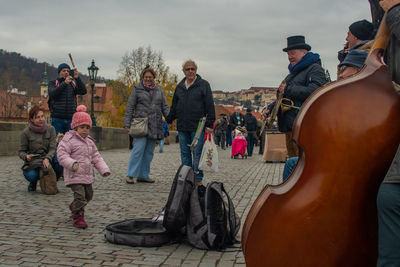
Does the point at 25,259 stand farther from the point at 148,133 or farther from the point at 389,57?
the point at 148,133

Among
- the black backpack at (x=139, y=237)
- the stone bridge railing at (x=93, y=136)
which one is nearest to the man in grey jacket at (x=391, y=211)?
the black backpack at (x=139, y=237)

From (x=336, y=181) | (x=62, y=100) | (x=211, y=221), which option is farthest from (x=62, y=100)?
(x=336, y=181)

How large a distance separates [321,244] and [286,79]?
3230 mm

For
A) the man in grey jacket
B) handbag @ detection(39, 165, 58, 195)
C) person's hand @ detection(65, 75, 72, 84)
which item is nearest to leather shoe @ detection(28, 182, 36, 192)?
handbag @ detection(39, 165, 58, 195)

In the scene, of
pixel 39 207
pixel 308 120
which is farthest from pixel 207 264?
pixel 39 207

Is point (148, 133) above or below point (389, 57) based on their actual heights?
below

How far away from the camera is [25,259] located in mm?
3619

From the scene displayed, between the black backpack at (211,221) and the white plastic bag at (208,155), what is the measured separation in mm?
3431

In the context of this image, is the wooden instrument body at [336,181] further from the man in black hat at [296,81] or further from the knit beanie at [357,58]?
the man in black hat at [296,81]

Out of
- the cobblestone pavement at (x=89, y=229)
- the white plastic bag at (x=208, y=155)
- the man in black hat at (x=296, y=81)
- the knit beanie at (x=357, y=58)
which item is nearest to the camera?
the knit beanie at (x=357, y=58)

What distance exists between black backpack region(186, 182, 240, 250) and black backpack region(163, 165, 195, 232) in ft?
0.19

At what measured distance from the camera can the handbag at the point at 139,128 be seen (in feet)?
27.0

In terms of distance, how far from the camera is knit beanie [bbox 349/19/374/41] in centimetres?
438

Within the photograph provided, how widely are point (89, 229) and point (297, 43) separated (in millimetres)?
2940
